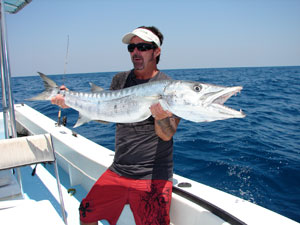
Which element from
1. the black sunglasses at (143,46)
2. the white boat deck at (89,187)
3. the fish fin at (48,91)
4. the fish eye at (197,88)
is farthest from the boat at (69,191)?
the black sunglasses at (143,46)

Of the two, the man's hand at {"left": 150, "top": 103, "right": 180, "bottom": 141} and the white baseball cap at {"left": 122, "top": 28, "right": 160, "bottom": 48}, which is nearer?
Answer: the man's hand at {"left": 150, "top": 103, "right": 180, "bottom": 141}

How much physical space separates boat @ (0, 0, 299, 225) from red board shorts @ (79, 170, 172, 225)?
8.3 inches

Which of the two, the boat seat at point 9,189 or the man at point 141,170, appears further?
the boat seat at point 9,189

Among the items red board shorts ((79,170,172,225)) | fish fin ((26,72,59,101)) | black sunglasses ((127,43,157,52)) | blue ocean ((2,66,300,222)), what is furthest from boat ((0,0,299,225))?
black sunglasses ((127,43,157,52))

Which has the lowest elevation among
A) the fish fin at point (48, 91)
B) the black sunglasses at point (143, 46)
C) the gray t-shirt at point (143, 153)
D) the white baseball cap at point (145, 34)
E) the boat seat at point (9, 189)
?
the boat seat at point (9, 189)

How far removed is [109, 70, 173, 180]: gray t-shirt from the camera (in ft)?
7.70

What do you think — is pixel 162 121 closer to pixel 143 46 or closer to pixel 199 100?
pixel 199 100

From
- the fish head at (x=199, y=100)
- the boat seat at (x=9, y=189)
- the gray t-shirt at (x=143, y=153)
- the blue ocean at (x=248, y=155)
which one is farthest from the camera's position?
the blue ocean at (x=248, y=155)

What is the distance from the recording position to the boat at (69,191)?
6.49ft

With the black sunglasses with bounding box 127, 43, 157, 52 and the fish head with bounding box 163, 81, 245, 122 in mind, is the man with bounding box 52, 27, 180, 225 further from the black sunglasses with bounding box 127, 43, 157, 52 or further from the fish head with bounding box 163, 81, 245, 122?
the fish head with bounding box 163, 81, 245, 122

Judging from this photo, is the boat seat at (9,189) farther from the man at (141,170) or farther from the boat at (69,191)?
the man at (141,170)

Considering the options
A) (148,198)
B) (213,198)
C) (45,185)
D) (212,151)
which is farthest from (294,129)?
(45,185)

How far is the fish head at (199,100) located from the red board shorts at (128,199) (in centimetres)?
79

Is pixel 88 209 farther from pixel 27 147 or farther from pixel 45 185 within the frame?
pixel 45 185
